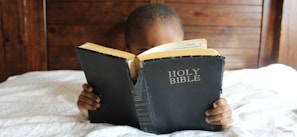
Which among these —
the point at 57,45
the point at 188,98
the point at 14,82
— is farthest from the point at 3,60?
the point at 188,98

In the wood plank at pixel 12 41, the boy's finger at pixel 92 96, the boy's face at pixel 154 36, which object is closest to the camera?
the boy's finger at pixel 92 96

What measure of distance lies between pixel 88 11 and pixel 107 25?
0.09 metres

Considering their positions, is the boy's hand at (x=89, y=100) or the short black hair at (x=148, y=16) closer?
the boy's hand at (x=89, y=100)

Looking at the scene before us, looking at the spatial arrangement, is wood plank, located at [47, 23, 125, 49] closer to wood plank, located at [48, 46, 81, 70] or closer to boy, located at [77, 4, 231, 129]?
wood plank, located at [48, 46, 81, 70]

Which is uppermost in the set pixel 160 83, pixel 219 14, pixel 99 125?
pixel 219 14

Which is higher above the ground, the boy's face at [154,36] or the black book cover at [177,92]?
the boy's face at [154,36]

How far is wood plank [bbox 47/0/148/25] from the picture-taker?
1.35 metres

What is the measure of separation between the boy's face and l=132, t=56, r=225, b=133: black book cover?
0.23 metres

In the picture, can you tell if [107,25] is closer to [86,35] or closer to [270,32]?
[86,35]

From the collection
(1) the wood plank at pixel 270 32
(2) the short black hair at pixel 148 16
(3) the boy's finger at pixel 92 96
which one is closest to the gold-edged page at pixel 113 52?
(3) the boy's finger at pixel 92 96

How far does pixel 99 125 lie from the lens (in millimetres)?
693

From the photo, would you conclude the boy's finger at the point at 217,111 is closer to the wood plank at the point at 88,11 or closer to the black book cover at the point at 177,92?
the black book cover at the point at 177,92

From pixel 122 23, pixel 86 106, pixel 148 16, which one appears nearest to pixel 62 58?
pixel 122 23

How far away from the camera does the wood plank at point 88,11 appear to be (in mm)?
1352
